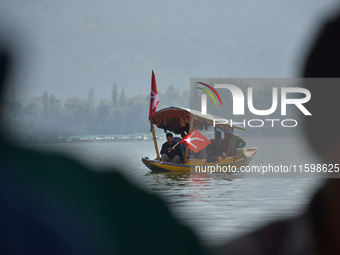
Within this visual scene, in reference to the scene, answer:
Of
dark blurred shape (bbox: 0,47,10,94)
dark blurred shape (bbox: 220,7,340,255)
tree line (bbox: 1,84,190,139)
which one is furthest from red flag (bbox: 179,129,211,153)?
tree line (bbox: 1,84,190,139)

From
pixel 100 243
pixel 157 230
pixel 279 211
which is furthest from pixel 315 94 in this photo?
pixel 100 243

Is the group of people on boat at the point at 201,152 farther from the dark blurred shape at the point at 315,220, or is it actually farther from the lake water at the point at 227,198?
the dark blurred shape at the point at 315,220

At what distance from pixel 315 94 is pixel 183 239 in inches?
337

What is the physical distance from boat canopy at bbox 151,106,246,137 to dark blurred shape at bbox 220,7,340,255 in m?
5.52

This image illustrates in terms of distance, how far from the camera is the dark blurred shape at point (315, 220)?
7137 millimetres

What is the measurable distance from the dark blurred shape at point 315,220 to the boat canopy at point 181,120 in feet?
18.1

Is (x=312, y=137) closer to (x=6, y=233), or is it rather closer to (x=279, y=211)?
(x=279, y=211)

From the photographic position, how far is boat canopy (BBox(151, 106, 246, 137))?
1814cm

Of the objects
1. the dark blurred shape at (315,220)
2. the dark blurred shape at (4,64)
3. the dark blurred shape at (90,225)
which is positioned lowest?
the dark blurred shape at (90,225)

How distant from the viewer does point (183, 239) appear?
8070 millimetres

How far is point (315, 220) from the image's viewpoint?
369 inches

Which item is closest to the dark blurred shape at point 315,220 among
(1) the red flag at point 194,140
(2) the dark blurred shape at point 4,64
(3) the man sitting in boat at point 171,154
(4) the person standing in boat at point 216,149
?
(1) the red flag at point 194,140

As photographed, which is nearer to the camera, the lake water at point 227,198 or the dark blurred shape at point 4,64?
the lake water at point 227,198

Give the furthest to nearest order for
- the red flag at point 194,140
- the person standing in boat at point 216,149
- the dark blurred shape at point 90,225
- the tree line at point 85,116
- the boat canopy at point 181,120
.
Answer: the tree line at point 85,116 < the person standing in boat at point 216,149 < the boat canopy at point 181,120 < the red flag at point 194,140 < the dark blurred shape at point 90,225
